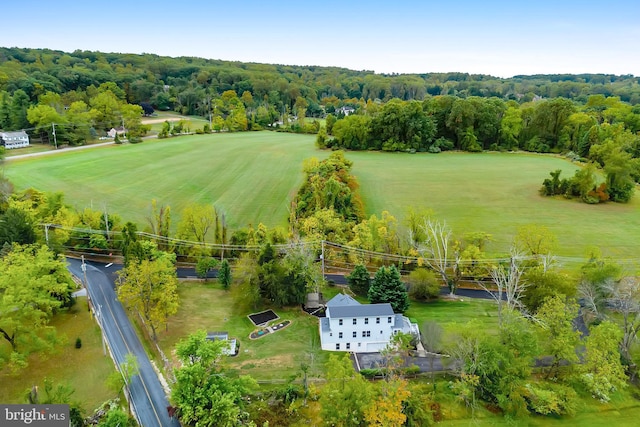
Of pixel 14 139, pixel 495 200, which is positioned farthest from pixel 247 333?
pixel 14 139

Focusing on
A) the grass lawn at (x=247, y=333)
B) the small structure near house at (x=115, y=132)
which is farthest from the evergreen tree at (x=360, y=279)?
the small structure near house at (x=115, y=132)

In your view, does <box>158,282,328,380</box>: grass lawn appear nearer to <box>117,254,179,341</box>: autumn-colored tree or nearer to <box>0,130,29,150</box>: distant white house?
<box>117,254,179,341</box>: autumn-colored tree

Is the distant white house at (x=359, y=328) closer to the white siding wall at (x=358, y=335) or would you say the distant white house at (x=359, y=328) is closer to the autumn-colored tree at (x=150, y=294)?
the white siding wall at (x=358, y=335)

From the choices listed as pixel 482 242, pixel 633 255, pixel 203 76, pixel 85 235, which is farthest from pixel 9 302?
pixel 203 76

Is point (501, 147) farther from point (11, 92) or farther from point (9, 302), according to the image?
point (11, 92)

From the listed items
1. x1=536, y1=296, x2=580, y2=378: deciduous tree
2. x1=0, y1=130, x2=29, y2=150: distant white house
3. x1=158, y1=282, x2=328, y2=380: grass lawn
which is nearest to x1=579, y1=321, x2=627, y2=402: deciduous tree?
x1=536, y1=296, x2=580, y2=378: deciduous tree
